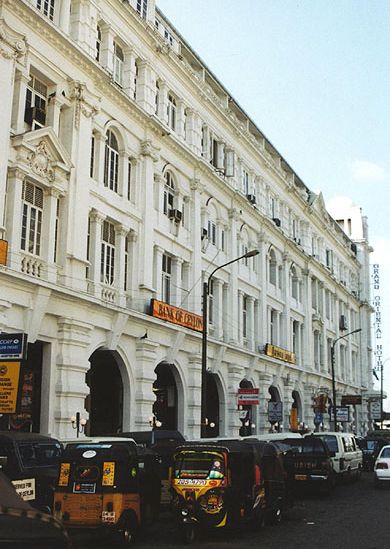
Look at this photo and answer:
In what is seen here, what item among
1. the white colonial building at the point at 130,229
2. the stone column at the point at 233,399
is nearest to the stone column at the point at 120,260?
the white colonial building at the point at 130,229

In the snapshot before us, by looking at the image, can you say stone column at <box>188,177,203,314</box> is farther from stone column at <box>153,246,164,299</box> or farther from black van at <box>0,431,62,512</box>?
black van at <box>0,431,62,512</box>

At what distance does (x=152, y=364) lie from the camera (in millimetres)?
28500

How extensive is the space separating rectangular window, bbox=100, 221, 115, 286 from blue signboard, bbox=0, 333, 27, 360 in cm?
924

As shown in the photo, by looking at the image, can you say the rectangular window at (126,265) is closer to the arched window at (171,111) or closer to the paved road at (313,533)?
the arched window at (171,111)

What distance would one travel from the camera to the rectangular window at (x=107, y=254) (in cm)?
2647

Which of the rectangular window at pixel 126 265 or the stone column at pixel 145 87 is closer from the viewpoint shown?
the rectangular window at pixel 126 265

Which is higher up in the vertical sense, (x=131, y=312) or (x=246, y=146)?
(x=246, y=146)

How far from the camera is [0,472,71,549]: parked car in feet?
12.2

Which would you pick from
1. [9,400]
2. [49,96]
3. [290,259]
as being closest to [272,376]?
[290,259]

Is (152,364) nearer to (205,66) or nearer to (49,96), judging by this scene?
(49,96)

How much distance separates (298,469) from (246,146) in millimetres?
23089

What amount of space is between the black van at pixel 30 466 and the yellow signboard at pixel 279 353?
27.6 m

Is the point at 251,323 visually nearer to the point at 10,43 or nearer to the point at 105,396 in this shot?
the point at 105,396

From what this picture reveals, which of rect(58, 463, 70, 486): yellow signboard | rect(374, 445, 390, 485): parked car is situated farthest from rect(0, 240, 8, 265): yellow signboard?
rect(374, 445, 390, 485): parked car
